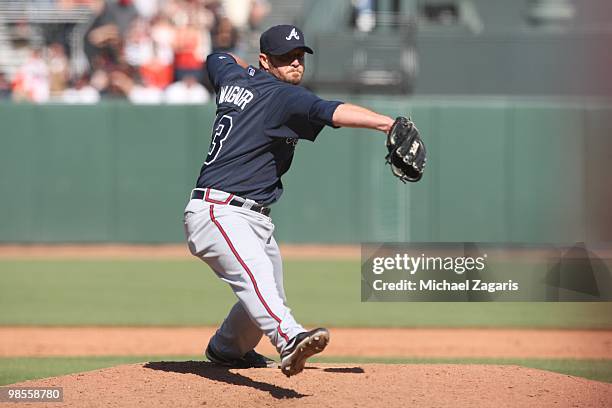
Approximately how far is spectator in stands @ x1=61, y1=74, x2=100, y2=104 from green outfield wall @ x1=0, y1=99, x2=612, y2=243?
0.67 m

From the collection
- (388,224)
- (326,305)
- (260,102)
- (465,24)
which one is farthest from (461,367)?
(465,24)

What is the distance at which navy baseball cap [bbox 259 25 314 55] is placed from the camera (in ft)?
16.9

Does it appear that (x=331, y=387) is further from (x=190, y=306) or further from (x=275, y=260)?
(x=190, y=306)

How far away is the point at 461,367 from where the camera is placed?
5.95 m

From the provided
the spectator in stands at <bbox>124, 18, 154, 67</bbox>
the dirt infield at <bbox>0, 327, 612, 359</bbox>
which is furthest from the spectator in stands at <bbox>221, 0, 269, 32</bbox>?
the dirt infield at <bbox>0, 327, 612, 359</bbox>

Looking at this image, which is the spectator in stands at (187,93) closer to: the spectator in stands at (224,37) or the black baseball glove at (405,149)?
the spectator in stands at (224,37)

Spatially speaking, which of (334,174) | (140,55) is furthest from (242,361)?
(140,55)

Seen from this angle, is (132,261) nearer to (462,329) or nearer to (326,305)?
(326,305)

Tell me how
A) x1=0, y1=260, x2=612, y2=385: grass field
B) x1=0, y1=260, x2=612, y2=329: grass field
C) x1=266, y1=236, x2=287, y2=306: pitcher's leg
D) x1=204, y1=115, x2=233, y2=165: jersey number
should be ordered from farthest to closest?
x1=0, y1=260, x2=612, y2=329: grass field < x1=0, y1=260, x2=612, y2=385: grass field < x1=266, y1=236, x2=287, y2=306: pitcher's leg < x1=204, y1=115, x2=233, y2=165: jersey number

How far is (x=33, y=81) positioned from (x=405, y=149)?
12.6 metres

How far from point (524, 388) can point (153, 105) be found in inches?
407

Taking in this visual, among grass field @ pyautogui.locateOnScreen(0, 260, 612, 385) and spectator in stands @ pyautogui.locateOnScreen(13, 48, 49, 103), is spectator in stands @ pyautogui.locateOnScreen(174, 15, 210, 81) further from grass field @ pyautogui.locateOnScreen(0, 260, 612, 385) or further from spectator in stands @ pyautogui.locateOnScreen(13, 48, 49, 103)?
grass field @ pyautogui.locateOnScreen(0, 260, 612, 385)

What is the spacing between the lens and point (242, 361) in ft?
19.5

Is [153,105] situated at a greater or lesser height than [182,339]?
greater
